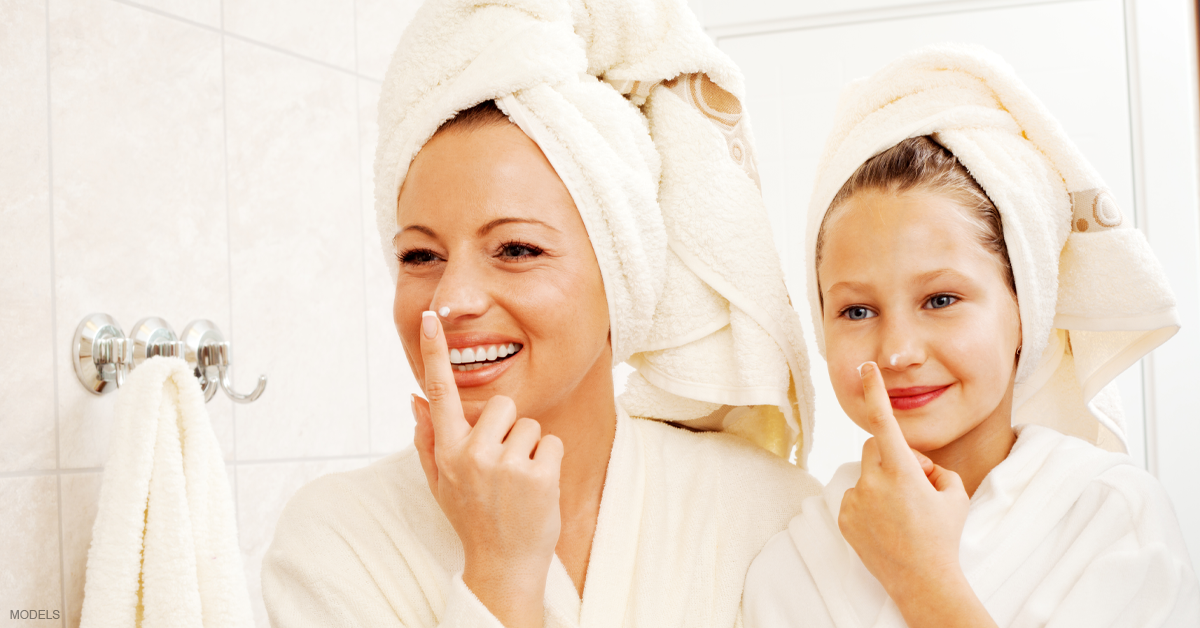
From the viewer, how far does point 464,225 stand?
2.94 feet

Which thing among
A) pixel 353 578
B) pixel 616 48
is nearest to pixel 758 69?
pixel 616 48

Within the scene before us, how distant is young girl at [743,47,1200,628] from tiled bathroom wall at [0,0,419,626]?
751mm

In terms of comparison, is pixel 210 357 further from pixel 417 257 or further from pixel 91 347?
pixel 417 257

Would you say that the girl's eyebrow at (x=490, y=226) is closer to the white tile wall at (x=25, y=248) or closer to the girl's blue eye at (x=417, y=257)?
the girl's blue eye at (x=417, y=257)

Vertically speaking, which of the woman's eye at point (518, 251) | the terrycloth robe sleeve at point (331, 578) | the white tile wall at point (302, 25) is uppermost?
the white tile wall at point (302, 25)

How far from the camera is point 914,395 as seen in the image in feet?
3.09

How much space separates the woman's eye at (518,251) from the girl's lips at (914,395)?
0.39 m

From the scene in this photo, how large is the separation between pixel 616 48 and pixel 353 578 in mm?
621

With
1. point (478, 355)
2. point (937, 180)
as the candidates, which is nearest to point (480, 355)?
point (478, 355)

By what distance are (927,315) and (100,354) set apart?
2.96ft

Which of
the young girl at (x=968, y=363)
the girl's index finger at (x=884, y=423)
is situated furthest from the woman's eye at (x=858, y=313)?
the girl's index finger at (x=884, y=423)

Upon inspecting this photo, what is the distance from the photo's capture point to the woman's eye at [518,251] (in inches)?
36.0

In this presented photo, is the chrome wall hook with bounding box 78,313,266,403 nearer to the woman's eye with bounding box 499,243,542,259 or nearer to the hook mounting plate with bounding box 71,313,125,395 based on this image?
the hook mounting plate with bounding box 71,313,125,395

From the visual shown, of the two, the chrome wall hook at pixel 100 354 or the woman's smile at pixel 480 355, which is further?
the chrome wall hook at pixel 100 354
